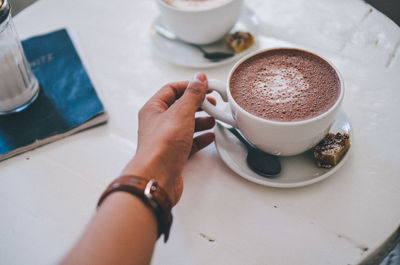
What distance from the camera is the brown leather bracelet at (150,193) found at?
666 millimetres

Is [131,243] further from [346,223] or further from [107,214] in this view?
[346,223]

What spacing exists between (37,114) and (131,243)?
1.93 feet

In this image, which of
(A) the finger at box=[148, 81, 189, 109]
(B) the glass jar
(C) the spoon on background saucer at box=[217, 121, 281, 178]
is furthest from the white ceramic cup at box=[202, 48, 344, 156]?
(B) the glass jar

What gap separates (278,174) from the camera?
0.80 metres

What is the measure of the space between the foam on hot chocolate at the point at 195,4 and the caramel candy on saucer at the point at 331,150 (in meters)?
0.54

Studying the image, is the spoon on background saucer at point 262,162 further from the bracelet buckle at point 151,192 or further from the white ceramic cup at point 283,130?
the bracelet buckle at point 151,192

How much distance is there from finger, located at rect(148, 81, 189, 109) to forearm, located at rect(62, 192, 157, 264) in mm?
279

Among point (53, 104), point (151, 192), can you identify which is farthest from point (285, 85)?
point (53, 104)

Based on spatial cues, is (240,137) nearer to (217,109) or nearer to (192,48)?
(217,109)

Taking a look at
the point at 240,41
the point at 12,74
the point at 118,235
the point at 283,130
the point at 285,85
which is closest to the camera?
the point at 118,235

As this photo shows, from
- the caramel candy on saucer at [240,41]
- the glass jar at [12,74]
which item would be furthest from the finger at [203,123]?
the glass jar at [12,74]

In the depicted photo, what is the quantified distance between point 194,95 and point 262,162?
0.67ft

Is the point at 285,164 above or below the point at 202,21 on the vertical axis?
below

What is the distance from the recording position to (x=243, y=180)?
2.72ft
